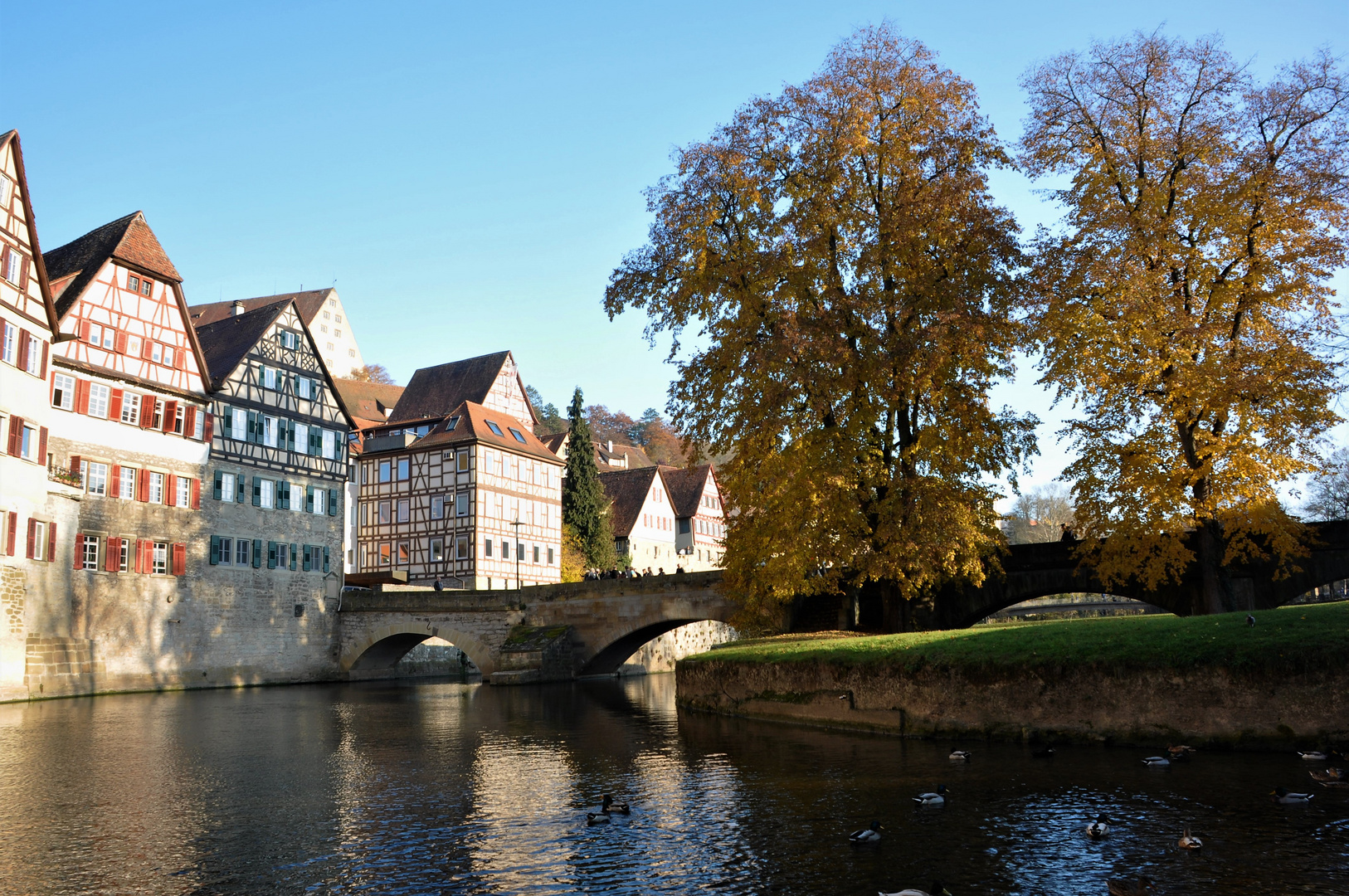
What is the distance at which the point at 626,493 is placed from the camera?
76312 millimetres

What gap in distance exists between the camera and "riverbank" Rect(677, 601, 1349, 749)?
13953 mm

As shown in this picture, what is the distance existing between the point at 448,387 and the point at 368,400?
30.0 feet

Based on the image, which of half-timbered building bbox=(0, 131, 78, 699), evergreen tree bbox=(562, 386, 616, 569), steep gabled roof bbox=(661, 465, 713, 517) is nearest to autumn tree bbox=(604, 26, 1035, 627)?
half-timbered building bbox=(0, 131, 78, 699)

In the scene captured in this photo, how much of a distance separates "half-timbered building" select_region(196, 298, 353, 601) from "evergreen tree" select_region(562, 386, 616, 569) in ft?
57.6

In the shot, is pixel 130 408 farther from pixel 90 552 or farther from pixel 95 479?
pixel 90 552

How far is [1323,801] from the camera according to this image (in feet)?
35.4

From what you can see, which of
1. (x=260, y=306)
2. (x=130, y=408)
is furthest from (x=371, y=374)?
(x=130, y=408)

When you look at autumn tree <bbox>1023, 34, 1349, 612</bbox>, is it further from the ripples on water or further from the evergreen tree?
the evergreen tree

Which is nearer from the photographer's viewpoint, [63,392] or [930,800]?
[930,800]

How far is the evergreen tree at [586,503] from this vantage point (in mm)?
65062

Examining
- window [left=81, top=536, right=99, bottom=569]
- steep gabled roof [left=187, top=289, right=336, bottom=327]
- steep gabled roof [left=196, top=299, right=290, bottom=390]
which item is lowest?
window [left=81, top=536, right=99, bottom=569]

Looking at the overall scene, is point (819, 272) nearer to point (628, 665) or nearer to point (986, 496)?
point (986, 496)

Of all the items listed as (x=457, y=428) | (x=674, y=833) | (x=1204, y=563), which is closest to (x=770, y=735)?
(x=674, y=833)

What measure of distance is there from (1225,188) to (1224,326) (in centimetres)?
298
